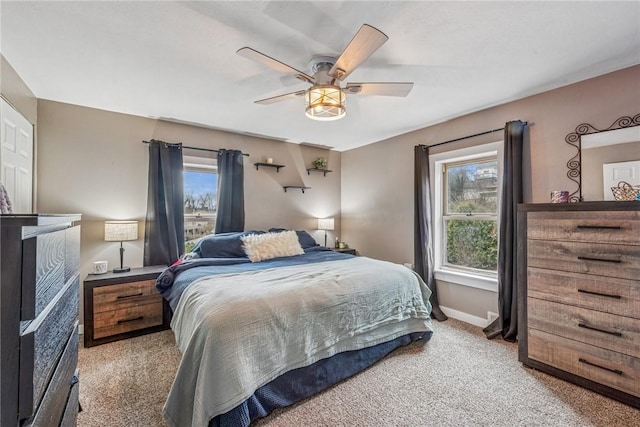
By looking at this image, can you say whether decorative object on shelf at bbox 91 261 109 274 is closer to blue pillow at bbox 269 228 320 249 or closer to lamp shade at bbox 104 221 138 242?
lamp shade at bbox 104 221 138 242

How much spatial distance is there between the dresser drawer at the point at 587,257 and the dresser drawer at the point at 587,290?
40mm

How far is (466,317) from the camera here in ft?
10.7

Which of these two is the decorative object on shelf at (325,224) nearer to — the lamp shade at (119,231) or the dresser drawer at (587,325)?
the lamp shade at (119,231)

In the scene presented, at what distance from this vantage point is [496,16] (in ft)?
5.47

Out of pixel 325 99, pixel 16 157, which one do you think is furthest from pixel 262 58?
pixel 16 157

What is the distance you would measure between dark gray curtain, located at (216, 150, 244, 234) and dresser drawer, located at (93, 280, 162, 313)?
1.06 meters

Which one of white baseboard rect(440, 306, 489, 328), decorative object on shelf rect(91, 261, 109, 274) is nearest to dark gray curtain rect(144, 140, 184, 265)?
decorative object on shelf rect(91, 261, 109, 274)

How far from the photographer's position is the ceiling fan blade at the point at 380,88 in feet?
6.72

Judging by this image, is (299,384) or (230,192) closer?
(299,384)

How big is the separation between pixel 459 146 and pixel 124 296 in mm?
3956

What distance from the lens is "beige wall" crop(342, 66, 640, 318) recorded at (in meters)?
2.36

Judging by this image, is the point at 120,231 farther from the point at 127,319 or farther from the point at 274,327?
the point at 274,327

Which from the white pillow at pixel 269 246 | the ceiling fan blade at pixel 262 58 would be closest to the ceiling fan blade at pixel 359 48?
the ceiling fan blade at pixel 262 58

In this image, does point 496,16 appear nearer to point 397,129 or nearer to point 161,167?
point 397,129
